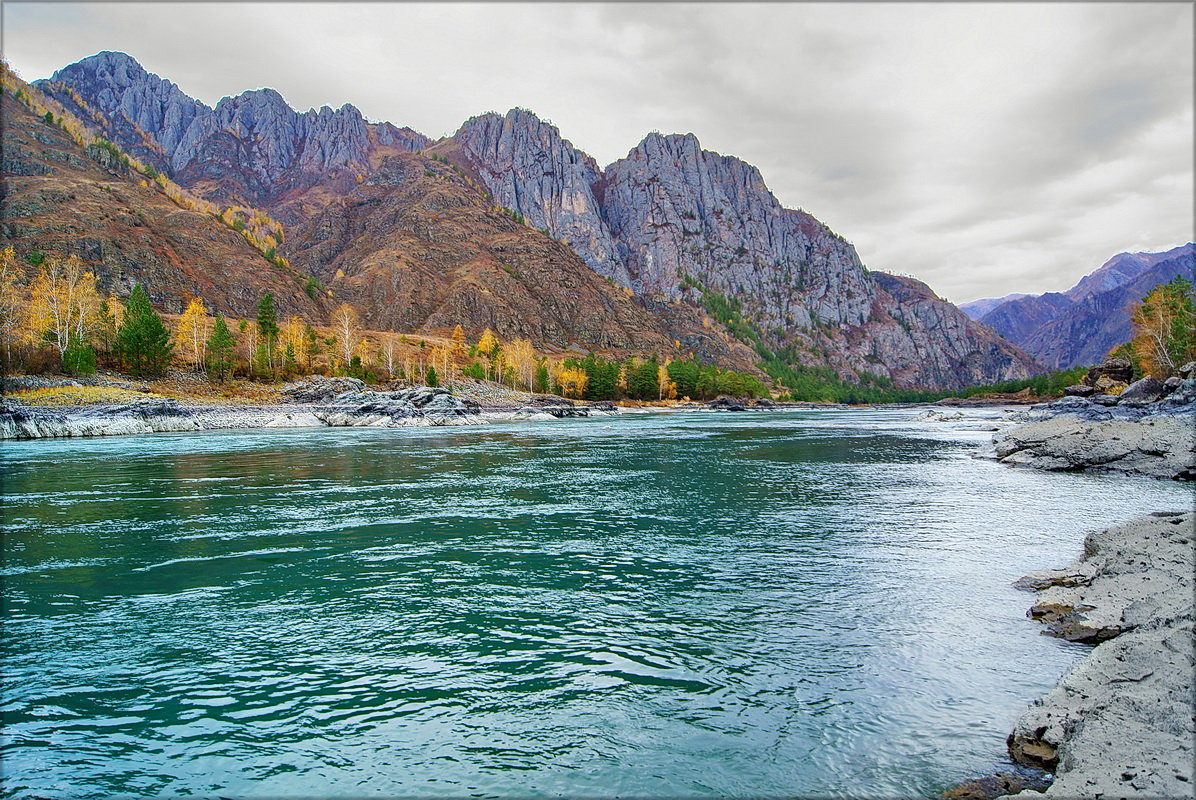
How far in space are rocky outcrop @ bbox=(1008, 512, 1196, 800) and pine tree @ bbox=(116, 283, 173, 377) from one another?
10459cm

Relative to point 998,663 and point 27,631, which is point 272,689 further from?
point 998,663

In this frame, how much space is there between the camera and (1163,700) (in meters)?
6.91

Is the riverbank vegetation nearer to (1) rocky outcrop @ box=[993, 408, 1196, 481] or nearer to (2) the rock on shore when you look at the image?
(2) the rock on shore

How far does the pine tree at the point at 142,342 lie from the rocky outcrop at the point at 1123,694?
104588 millimetres

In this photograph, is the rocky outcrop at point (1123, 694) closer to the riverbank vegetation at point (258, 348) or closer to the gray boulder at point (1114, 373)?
the riverbank vegetation at point (258, 348)

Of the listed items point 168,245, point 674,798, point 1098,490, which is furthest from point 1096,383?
point 168,245

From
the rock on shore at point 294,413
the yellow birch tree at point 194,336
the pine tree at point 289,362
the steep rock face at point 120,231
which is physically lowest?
the rock on shore at point 294,413

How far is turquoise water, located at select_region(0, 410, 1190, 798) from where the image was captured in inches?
288

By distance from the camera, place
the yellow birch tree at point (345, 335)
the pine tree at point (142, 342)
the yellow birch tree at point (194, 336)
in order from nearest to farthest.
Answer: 1. the pine tree at point (142, 342)
2. the yellow birch tree at point (194, 336)
3. the yellow birch tree at point (345, 335)

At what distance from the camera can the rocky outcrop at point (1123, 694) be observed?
585cm

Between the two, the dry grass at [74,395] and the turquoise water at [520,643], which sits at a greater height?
the dry grass at [74,395]

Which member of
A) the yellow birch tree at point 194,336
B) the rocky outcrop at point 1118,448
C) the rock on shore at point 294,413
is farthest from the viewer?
the yellow birch tree at point 194,336

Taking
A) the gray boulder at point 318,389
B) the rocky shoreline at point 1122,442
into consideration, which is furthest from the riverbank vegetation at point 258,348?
the rocky shoreline at point 1122,442

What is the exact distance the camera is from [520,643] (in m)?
11.0
